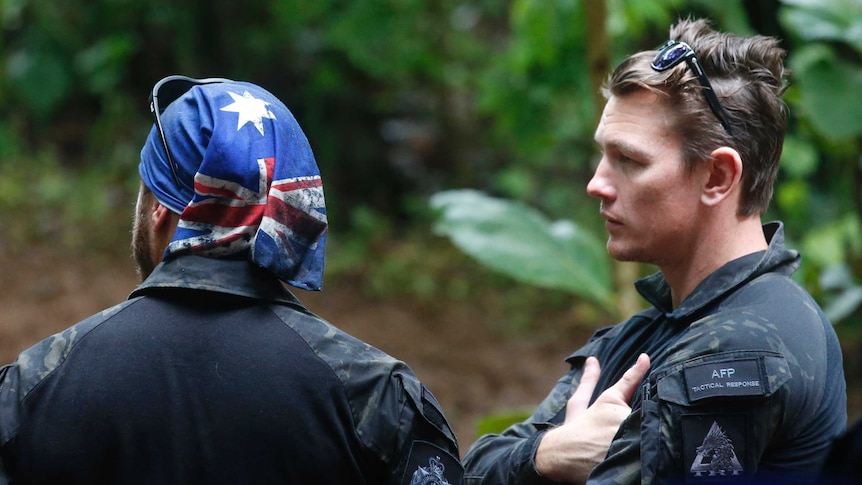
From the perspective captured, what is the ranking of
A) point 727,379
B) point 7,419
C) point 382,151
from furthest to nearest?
point 382,151
point 727,379
point 7,419

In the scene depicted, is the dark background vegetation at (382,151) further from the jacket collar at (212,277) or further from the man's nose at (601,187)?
the jacket collar at (212,277)

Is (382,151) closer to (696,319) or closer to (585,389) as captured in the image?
(585,389)

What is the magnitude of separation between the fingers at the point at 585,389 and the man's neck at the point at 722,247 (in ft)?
0.94

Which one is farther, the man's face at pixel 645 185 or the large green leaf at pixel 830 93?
the large green leaf at pixel 830 93

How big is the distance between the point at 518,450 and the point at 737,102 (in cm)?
92

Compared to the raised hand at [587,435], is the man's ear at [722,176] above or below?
above

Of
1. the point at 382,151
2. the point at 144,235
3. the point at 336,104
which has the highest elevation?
the point at 336,104

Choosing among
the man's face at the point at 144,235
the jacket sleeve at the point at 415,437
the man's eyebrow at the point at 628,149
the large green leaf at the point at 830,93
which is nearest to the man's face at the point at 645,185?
the man's eyebrow at the point at 628,149

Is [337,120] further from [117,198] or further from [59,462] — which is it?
[59,462]

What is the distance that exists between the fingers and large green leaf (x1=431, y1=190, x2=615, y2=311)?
137cm

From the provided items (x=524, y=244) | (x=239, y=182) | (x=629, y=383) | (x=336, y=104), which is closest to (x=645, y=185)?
(x=629, y=383)

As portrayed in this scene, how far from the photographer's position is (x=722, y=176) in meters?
2.13

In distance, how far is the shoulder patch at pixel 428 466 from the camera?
5.97ft

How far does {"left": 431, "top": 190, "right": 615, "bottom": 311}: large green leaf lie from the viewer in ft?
12.3
